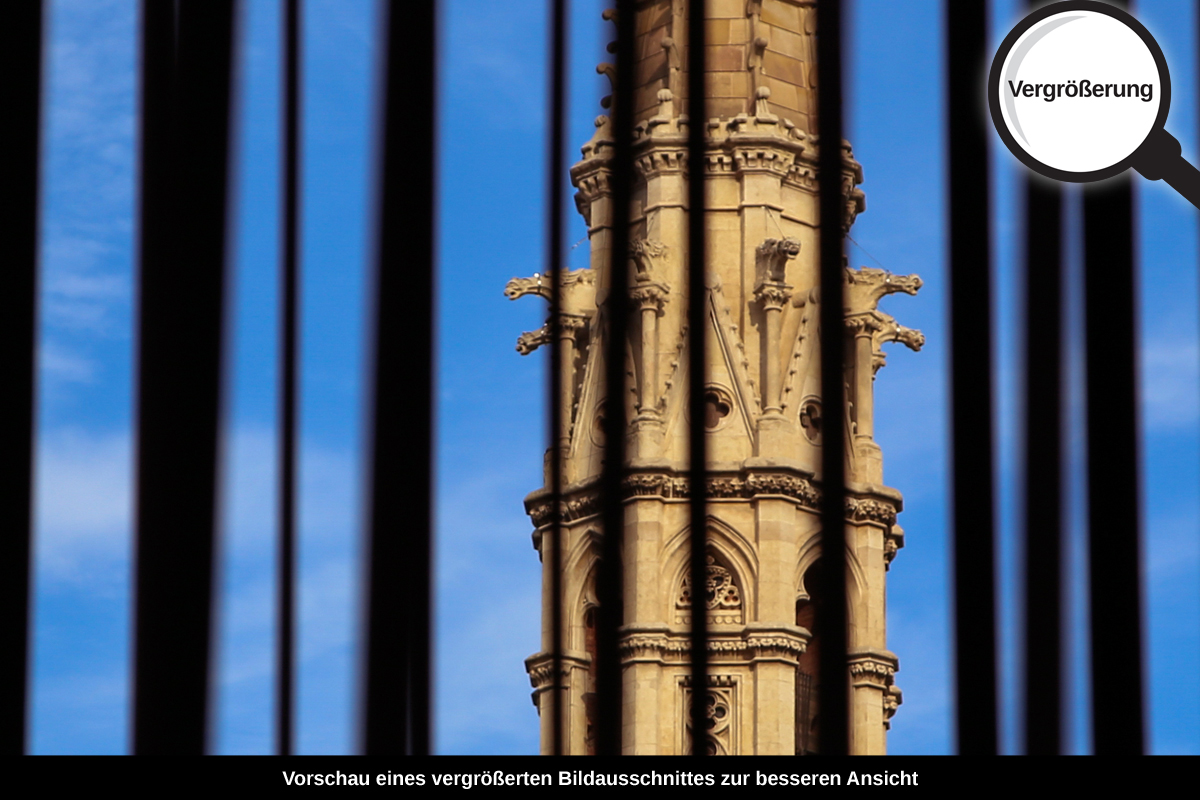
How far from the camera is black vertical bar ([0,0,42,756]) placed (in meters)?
4.75

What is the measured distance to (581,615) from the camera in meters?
22.0

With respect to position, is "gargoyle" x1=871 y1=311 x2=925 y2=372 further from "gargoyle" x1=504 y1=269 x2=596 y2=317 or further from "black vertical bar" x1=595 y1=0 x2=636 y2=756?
"black vertical bar" x1=595 y1=0 x2=636 y2=756

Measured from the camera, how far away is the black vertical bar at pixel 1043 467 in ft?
15.2

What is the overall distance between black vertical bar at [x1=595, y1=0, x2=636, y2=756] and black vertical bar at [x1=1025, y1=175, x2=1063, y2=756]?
0.80 metres

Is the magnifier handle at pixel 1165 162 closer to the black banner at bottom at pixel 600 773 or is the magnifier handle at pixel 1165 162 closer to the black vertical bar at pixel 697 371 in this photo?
the black banner at bottom at pixel 600 773


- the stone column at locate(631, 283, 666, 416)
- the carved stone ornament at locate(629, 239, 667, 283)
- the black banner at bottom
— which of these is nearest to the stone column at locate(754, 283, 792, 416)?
the stone column at locate(631, 283, 666, 416)

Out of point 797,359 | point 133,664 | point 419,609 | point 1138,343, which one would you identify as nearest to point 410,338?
point 419,609

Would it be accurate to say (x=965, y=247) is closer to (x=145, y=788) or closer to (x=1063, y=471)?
(x=1063, y=471)

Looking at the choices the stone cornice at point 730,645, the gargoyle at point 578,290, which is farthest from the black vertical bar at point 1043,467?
the stone cornice at point 730,645

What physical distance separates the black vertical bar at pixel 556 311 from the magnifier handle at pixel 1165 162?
1.52 metres

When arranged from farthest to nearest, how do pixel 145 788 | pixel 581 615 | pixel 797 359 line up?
pixel 797 359, pixel 581 615, pixel 145 788

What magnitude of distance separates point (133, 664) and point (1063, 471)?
1869 millimetres

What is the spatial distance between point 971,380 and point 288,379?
136 cm

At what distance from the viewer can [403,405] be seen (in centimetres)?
480
